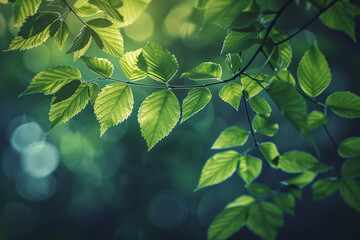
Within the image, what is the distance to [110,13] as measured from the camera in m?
0.54

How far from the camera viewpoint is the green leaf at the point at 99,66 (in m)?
0.66

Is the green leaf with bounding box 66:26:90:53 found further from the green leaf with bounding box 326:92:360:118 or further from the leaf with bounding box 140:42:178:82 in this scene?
the green leaf with bounding box 326:92:360:118

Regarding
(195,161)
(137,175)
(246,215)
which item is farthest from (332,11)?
(137,175)

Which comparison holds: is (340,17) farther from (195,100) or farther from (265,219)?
(265,219)

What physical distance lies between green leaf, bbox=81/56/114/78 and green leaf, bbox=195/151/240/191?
39 centimetres

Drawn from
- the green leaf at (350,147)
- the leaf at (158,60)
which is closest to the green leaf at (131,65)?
the leaf at (158,60)

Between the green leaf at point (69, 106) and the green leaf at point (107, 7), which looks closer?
the green leaf at point (107, 7)

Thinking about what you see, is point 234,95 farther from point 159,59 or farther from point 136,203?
point 136,203

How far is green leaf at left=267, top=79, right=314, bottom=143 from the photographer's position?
0.43m

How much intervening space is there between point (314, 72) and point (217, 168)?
0.36 metres

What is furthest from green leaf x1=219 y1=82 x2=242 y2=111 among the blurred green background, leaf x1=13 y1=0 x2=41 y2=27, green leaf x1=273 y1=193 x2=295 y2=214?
the blurred green background

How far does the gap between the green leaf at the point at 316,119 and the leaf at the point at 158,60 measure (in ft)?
1.14

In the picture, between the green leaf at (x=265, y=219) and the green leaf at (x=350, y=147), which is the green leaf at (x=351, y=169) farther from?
the green leaf at (x=265, y=219)

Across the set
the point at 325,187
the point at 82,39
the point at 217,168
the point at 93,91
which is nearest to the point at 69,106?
the point at 93,91
